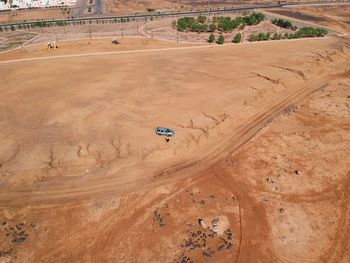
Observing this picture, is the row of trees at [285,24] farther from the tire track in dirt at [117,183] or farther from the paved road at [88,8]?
the tire track in dirt at [117,183]

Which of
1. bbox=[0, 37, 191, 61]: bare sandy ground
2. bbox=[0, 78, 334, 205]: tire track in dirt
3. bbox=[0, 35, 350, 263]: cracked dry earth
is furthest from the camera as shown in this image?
bbox=[0, 37, 191, 61]: bare sandy ground

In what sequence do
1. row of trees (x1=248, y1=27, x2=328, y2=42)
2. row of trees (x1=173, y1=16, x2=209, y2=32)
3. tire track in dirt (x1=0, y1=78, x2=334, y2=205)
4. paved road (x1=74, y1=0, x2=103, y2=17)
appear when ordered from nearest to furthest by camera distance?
tire track in dirt (x1=0, y1=78, x2=334, y2=205) → row of trees (x1=248, y1=27, x2=328, y2=42) → row of trees (x1=173, y1=16, x2=209, y2=32) → paved road (x1=74, y1=0, x2=103, y2=17)

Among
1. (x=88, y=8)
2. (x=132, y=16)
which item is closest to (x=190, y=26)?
(x=132, y=16)

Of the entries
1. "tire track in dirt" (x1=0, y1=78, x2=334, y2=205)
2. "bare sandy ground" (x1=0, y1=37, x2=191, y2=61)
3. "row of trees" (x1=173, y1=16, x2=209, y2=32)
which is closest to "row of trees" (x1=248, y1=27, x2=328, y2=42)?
"row of trees" (x1=173, y1=16, x2=209, y2=32)

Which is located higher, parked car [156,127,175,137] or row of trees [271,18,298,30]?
row of trees [271,18,298,30]

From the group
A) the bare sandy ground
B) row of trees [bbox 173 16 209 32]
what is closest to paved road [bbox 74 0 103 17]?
row of trees [bbox 173 16 209 32]

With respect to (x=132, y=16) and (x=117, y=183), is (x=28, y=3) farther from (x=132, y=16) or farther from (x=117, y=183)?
(x=117, y=183)

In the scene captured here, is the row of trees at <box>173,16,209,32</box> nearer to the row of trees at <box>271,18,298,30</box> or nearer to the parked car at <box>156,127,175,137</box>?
the row of trees at <box>271,18,298,30</box>

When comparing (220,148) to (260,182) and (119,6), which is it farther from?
(119,6)

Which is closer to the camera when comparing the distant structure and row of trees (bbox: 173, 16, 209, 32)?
row of trees (bbox: 173, 16, 209, 32)

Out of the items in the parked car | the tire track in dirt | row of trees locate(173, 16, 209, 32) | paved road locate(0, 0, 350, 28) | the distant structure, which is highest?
the distant structure
